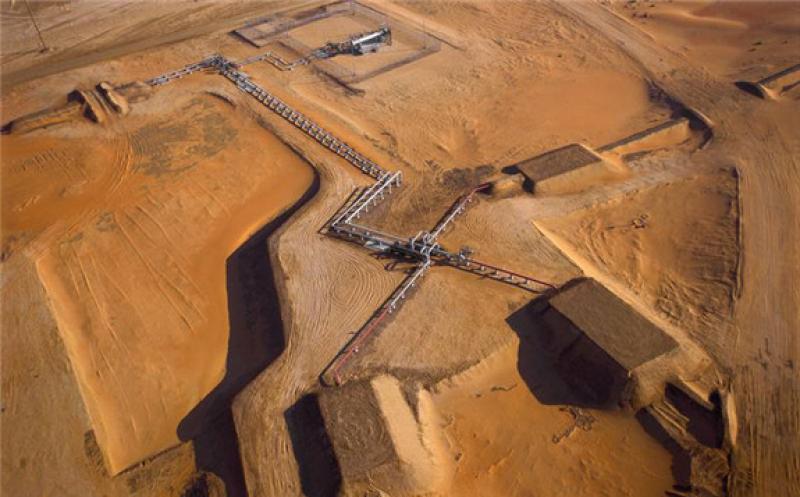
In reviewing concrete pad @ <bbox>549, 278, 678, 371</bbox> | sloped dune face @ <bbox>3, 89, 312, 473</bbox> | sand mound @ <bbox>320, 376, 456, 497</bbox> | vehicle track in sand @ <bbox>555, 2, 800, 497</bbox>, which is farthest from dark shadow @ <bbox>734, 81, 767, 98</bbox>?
sand mound @ <bbox>320, 376, 456, 497</bbox>

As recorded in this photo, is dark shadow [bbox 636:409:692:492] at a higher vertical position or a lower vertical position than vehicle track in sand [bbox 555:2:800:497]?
lower

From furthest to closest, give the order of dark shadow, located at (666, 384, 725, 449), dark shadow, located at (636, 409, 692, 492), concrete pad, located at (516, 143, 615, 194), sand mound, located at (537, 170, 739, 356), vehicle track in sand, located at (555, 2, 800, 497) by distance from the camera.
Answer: concrete pad, located at (516, 143, 615, 194) < sand mound, located at (537, 170, 739, 356) < dark shadow, located at (666, 384, 725, 449) < vehicle track in sand, located at (555, 2, 800, 497) < dark shadow, located at (636, 409, 692, 492)

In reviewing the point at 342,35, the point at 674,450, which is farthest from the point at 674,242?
the point at 342,35

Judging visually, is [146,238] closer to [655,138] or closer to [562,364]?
[562,364]

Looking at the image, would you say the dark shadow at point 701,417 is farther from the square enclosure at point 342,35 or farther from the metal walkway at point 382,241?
the square enclosure at point 342,35

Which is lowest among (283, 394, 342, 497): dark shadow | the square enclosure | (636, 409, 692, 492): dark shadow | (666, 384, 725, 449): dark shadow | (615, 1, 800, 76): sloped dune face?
(283, 394, 342, 497): dark shadow

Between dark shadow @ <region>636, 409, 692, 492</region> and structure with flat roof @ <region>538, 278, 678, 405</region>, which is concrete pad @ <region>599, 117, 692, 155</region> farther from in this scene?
dark shadow @ <region>636, 409, 692, 492</region>

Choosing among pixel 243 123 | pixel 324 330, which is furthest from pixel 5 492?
pixel 243 123

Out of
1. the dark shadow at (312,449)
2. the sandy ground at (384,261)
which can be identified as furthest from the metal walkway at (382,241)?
the dark shadow at (312,449)
